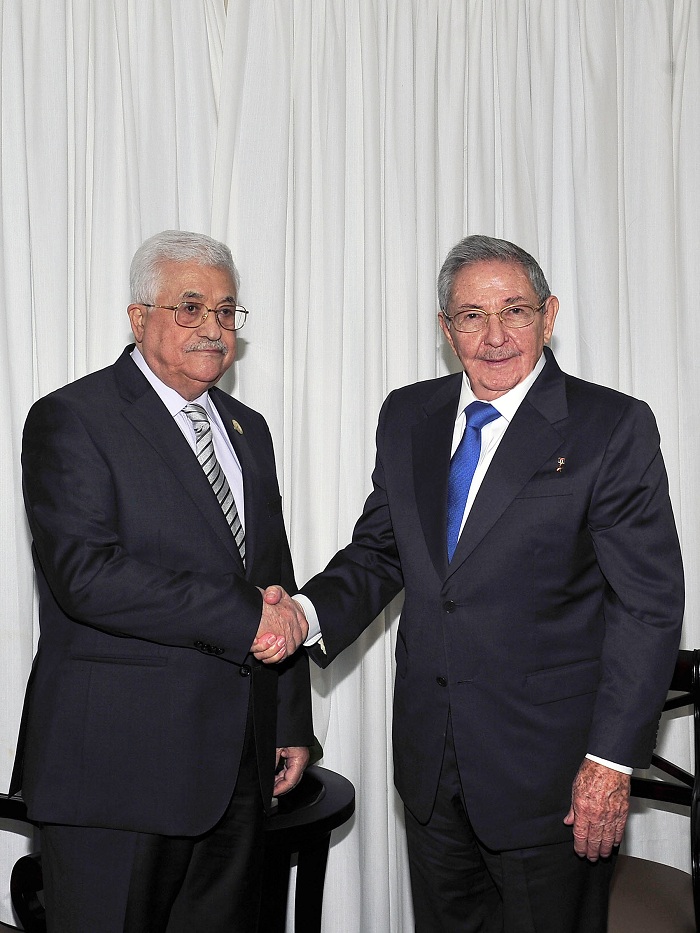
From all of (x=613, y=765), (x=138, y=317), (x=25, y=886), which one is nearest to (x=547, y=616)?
(x=613, y=765)

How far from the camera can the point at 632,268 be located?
129 inches

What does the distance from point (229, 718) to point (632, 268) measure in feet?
6.66

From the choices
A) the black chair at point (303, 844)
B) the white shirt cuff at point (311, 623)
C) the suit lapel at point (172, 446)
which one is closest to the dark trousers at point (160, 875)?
the black chair at point (303, 844)

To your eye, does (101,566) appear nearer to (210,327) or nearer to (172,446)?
(172,446)

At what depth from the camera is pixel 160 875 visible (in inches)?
85.5

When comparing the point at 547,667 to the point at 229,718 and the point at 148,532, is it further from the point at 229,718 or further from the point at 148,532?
the point at 148,532

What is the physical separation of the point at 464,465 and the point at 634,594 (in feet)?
1.60

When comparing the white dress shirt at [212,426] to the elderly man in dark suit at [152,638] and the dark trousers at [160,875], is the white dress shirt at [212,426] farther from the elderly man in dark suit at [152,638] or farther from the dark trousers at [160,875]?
the dark trousers at [160,875]

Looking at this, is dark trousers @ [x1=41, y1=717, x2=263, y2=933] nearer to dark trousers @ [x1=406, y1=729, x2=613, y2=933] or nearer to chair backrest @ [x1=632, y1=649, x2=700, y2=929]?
dark trousers @ [x1=406, y1=729, x2=613, y2=933]

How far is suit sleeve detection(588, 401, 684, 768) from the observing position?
6.66ft

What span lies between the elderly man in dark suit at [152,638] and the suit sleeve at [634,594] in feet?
2.46

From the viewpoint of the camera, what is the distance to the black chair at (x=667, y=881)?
7.51ft

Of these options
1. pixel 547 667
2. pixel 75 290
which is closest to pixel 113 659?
pixel 547 667

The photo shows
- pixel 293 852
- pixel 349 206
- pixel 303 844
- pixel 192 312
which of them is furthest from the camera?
pixel 349 206
